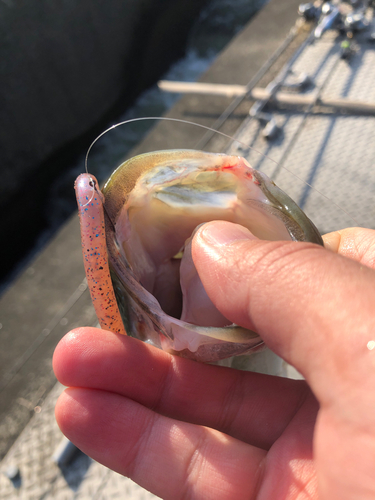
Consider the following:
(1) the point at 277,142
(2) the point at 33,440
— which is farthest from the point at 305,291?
(1) the point at 277,142

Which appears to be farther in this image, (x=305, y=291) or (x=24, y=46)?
(x=24, y=46)

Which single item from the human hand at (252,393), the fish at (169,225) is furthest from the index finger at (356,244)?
the fish at (169,225)

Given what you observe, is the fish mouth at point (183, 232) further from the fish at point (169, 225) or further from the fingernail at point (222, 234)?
the fingernail at point (222, 234)

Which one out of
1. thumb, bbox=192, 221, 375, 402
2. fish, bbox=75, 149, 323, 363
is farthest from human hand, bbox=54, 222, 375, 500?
fish, bbox=75, 149, 323, 363

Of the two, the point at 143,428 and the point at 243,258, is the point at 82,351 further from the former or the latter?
the point at 243,258

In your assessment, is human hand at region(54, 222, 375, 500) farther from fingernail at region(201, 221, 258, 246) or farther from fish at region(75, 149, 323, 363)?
fish at region(75, 149, 323, 363)

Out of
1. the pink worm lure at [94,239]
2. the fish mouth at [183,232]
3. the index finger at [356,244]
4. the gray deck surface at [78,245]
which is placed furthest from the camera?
the gray deck surface at [78,245]

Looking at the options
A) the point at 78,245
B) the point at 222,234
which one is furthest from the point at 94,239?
the point at 78,245
